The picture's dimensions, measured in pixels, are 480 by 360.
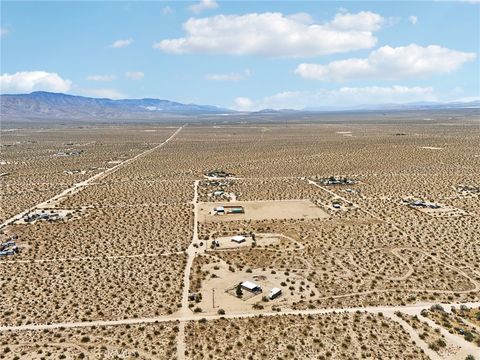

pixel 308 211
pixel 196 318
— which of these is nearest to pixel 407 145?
pixel 308 211

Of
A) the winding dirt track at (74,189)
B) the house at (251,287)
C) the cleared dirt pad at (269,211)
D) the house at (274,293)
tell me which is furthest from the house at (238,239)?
the winding dirt track at (74,189)

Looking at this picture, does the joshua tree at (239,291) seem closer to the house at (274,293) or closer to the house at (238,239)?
the house at (274,293)

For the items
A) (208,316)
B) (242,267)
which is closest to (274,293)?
(208,316)

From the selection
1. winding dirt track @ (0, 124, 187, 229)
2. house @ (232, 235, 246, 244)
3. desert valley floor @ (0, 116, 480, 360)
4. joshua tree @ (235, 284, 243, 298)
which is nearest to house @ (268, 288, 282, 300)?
desert valley floor @ (0, 116, 480, 360)

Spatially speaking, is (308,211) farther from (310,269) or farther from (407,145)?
(407,145)

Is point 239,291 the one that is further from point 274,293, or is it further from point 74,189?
point 74,189
